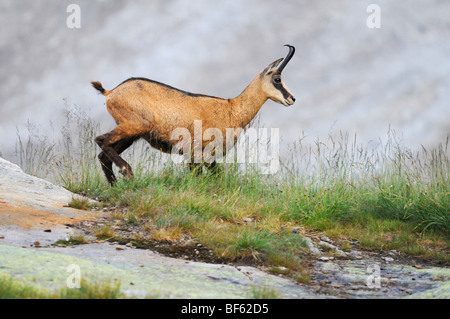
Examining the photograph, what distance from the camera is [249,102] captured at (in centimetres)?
802

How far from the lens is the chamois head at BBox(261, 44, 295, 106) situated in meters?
7.86

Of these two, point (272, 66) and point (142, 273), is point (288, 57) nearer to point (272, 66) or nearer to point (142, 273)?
point (272, 66)

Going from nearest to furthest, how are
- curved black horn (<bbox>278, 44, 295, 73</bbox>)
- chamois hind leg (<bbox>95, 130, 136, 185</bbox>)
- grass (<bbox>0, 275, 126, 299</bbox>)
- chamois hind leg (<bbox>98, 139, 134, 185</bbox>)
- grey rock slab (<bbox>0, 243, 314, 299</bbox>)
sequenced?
grass (<bbox>0, 275, 126, 299</bbox>) < grey rock slab (<bbox>0, 243, 314, 299</bbox>) < chamois hind leg (<bbox>95, 130, 136, 185</bbox>) < chamois hind leg (<bbox>98, 139, 134, 185</bbox>) < curved black horn (<bbox>278, 44, 295, 73</bbox>)

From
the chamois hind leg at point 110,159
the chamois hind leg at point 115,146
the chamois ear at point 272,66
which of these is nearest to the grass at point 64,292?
the chamois hind leg at point 115,146

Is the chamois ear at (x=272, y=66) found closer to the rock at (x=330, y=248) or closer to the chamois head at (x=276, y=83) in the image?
the chamois head at (x=276, y=83)

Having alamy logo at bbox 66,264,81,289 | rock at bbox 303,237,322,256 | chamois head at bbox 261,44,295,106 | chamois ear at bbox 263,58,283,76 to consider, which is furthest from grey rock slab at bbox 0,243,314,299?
chamois ear at bbox 263,58,283,76

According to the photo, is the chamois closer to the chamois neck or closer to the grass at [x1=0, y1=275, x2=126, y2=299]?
the chamois neck

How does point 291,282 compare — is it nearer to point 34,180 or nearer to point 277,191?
point 277,191

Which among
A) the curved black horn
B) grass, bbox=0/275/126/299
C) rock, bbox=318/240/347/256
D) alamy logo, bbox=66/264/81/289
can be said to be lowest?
grass, bbox=0/275/126/299

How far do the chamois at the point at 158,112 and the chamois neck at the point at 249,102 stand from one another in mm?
19
